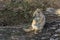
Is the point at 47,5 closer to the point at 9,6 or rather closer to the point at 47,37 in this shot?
the point at 9,6

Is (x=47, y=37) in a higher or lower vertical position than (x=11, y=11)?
lower

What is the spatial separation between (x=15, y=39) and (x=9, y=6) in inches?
83.3

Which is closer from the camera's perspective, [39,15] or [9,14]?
[39,15]

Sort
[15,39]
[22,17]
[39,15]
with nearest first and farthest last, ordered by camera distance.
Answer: [15,39] < [39,15] < [22,17]

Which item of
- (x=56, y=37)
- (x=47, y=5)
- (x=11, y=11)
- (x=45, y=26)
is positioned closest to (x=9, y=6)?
(x=11, y=11)

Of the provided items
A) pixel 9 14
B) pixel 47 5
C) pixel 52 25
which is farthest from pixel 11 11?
pixel 52 25

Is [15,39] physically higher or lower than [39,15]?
lower

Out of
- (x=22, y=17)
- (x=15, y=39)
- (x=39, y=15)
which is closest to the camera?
(x=15, y=39)

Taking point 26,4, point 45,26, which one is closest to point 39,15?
point 45,26

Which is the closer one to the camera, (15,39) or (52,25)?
(15,39)

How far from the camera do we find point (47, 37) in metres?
6.99

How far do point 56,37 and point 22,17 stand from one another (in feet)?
6.21

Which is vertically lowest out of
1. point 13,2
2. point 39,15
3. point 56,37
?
point 56,37

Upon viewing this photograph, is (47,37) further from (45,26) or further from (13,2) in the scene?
(13,2)
